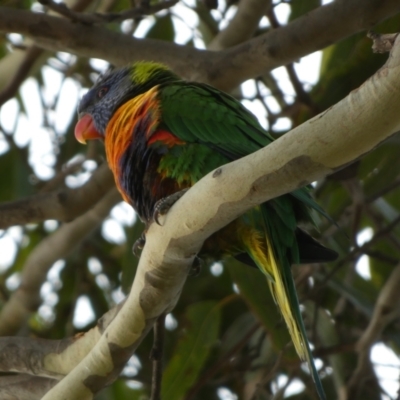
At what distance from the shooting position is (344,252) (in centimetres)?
336

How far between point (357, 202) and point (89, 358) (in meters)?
1.39

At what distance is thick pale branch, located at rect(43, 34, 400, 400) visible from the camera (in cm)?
125

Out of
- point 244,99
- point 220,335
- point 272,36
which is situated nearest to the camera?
point 272,36

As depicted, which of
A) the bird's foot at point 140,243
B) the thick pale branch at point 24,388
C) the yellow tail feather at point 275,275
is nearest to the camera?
the yellow tail feather at point 275,275

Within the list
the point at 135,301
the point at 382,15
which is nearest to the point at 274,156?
the point at 135,301

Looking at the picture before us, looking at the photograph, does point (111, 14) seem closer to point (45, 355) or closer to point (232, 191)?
point (45, 355)

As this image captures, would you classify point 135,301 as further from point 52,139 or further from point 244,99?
point 52,139

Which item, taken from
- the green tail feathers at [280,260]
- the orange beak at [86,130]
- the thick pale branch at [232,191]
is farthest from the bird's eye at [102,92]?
the thick pale branch at [232,191]

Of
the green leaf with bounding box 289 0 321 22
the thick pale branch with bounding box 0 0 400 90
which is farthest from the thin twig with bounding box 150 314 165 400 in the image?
the green leaf with bounding box 289 0 321 22

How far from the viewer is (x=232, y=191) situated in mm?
1512

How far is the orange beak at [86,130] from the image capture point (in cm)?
325

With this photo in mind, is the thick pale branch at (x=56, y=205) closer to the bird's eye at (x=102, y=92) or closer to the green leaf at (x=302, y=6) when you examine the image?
the bird's eye at (x=102, y=92)

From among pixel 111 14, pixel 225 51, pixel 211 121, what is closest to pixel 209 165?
pixel 211 121

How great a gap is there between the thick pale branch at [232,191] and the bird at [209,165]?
0.37m
